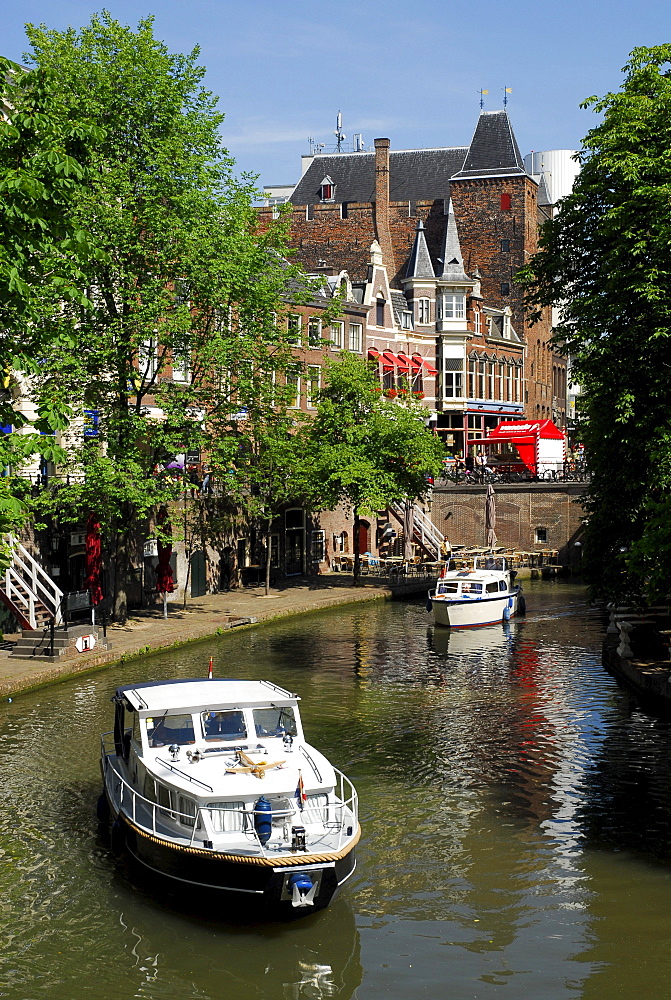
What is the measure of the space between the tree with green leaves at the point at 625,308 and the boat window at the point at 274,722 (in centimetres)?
1105

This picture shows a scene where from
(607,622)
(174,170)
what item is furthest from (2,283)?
(607,622)

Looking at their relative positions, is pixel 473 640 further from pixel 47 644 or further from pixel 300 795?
pixel 300 795

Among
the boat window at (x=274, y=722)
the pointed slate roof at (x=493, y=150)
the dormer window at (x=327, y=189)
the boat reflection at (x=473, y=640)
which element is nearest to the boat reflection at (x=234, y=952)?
the boat window at (x=274, y=722)

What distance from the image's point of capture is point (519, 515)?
224ft

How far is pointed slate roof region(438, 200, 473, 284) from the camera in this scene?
8244cm

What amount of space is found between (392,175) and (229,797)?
272 ft

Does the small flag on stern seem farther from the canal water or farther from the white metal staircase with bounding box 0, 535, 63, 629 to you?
the white metal staircase with bounding box 0, 535, 63, 629

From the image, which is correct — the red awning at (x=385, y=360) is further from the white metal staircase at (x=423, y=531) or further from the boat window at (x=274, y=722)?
the boat window at (x=274, y=722)

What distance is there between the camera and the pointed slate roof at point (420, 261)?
263 feet

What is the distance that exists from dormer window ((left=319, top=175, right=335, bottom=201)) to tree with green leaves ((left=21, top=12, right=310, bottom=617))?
49.9 m

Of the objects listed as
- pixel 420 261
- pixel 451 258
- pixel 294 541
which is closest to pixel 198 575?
pixel 294 541

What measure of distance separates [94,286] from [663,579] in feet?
69.1

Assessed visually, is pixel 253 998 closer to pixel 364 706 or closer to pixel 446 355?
pixel 364 706

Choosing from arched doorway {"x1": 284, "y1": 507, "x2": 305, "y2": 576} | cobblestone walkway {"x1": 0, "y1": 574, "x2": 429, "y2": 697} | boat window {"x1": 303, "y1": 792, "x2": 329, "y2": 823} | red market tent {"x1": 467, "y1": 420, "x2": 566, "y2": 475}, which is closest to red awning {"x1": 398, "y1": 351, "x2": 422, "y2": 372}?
red market tent {"x1": 467, "y1": 420, "x2": 566, "y2": 475}
